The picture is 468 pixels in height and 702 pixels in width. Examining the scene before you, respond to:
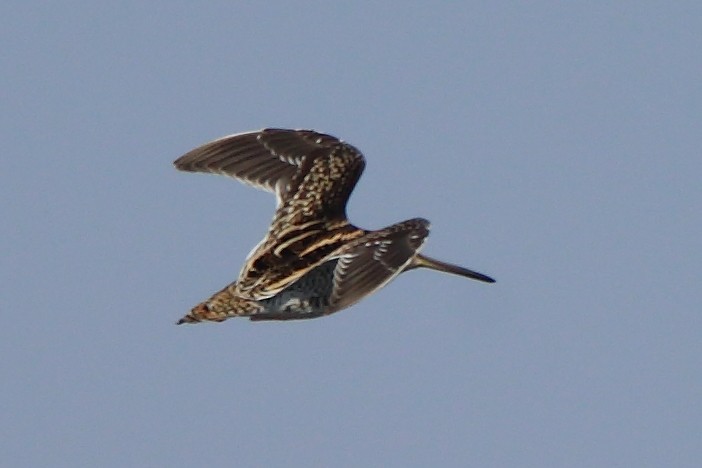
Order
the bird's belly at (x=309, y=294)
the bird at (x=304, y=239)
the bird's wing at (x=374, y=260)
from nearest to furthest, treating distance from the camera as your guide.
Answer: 1. the bird's wing at (x=374, y=260)
2. the bird at (x=304, y=239)
3. the bird's belly at (x=309, y=294)

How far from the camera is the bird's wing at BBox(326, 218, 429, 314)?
1623 cm

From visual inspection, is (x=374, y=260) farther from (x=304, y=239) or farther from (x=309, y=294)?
(x=304, y=239)

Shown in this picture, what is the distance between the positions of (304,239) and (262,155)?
2042 millimetres

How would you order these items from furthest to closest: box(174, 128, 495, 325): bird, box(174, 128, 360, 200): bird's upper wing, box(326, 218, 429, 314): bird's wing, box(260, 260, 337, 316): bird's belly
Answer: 1. box(174, 128, 360, 200): bird's upper wing
2. box(260, 260, 337, 316): bird's belly
3. box(174, 128, 495, 325): bird
4. box(326, 218, 429, 314): bird's wing

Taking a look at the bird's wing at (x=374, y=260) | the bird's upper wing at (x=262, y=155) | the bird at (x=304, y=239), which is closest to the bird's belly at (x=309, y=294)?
the bird at (x=304, y=239)

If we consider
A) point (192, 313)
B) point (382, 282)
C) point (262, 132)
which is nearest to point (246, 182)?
point (262, 132)

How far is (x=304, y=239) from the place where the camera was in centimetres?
1831

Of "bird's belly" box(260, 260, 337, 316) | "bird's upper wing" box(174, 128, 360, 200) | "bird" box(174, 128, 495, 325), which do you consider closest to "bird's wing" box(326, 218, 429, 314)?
"bird" box(174, 128, 495, 325)

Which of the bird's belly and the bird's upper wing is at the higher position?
the bird's upper wing

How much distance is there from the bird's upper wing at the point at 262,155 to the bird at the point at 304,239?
1 centimetres

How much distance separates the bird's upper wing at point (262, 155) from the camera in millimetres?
19719

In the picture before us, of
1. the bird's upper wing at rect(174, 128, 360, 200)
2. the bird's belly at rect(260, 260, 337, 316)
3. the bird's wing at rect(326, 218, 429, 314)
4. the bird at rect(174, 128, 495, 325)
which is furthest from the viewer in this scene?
the bird's upper wing at rect(174, 128, 360, 200)

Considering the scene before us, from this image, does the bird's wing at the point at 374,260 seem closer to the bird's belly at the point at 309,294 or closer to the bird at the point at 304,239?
the bird at the point at 304,239

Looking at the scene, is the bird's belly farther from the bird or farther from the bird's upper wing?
the bird's upper wing
